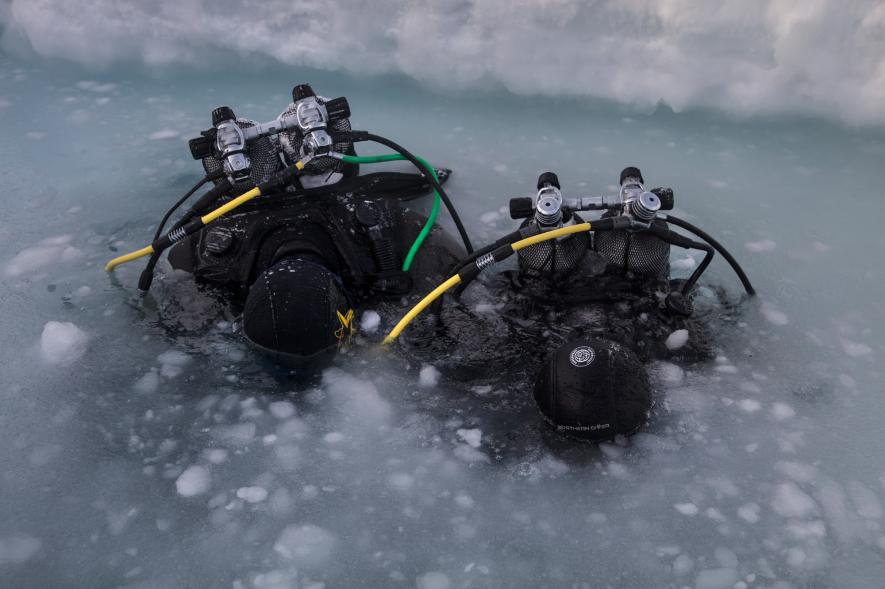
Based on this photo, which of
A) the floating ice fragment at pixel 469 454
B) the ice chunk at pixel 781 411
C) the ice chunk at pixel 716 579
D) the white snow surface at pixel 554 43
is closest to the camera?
the ice chunk at pixel 716 579

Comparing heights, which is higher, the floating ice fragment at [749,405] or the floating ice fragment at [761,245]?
the floating ice fragment at [761,245]

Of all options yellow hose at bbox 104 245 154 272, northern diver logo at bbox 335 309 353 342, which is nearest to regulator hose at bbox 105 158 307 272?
yellow hose at bbox 104 245 154 272

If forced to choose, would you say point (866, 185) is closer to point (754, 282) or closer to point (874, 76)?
point (874, 76)

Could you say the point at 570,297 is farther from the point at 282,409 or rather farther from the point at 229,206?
the point at 229,206

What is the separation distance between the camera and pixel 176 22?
595 cm

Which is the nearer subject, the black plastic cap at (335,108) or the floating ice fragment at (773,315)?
the floating ice fragment at (773,315)

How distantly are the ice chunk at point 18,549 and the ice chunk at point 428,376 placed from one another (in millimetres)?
1518

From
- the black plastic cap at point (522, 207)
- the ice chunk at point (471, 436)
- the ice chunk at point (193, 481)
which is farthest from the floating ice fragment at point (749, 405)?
the ice chunk at point (193, 481)

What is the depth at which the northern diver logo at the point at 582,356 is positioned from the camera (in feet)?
8.20

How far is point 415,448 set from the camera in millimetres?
2625

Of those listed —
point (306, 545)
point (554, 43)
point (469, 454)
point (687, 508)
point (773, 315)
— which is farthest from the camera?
point (554, 43)

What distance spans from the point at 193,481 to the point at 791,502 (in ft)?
7.17

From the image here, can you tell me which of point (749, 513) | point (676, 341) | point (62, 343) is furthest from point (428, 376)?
point (62, 343)

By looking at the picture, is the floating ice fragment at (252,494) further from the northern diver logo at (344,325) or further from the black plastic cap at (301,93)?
the black plastic cap at (301,93)
